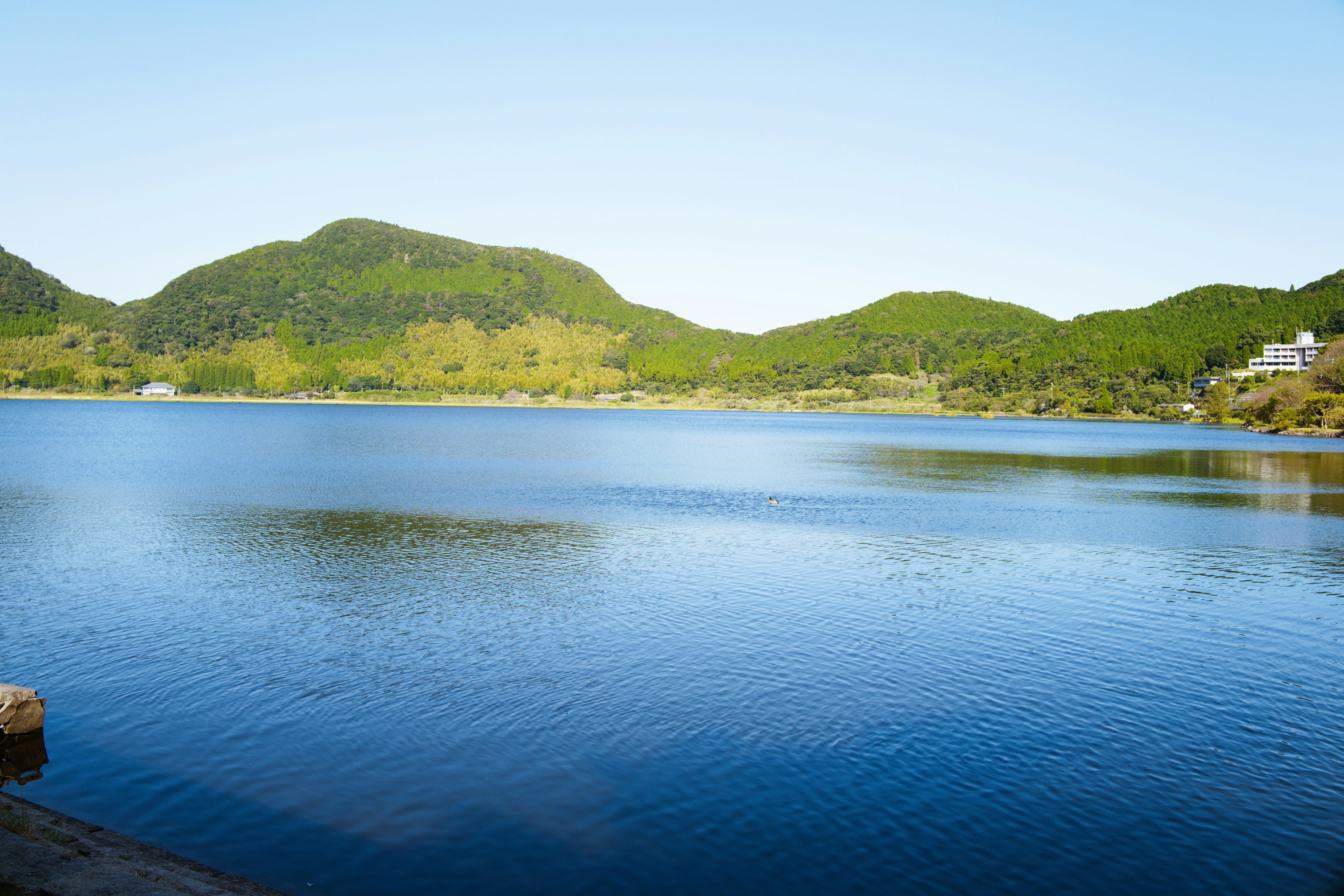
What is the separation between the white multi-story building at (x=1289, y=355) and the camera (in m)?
160

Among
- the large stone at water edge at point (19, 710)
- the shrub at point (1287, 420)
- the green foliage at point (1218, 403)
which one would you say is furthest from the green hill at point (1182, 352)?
the large stone at water edge at point (19, 710)

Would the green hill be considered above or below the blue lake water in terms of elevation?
above

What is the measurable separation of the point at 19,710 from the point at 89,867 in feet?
13.7

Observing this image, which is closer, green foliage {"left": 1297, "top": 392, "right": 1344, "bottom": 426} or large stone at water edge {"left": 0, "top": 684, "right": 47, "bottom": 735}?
large stone at water edge {"left": 0, "top": 684, "right": 47, "bottom": 735}

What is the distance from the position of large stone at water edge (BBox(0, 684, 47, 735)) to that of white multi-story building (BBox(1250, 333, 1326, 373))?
184 metres

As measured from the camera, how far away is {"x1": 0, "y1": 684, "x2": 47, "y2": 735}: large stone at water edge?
29.7ft

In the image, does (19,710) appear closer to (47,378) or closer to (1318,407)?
(1318,407)

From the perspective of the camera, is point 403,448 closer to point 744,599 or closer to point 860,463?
point 860,463

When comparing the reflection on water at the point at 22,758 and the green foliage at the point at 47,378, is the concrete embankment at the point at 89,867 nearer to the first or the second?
the reflection on water at the point at 22,758

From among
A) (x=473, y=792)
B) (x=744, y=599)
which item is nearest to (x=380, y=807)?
(x=473, y=792)

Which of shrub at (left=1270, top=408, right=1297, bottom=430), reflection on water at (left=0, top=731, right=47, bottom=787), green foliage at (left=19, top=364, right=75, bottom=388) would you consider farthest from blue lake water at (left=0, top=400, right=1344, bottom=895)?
green foliage at (left=19, top=364, right=75, bottom=388)

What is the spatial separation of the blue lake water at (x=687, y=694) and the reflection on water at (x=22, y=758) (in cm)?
19

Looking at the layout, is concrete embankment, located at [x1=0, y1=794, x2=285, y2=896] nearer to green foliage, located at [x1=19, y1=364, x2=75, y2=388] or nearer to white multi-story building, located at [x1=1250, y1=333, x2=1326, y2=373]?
white multi-story building, located at [x1=1250, y1=333, x2=1326, y2=373]

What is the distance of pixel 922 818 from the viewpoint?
8133 mm
